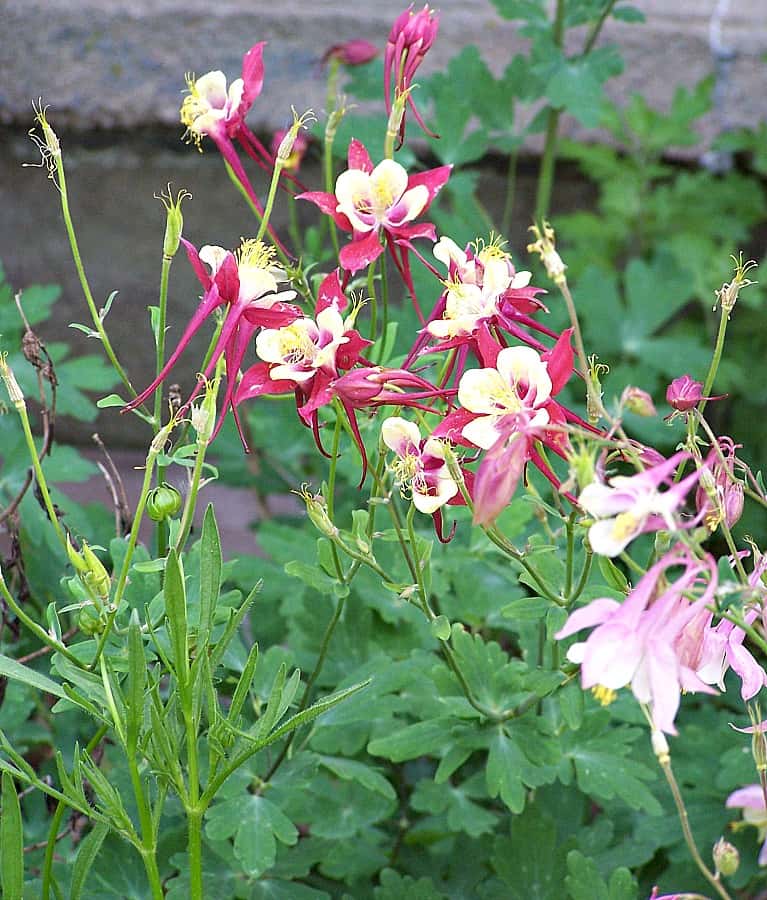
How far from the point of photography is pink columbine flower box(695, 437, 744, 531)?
65 cm

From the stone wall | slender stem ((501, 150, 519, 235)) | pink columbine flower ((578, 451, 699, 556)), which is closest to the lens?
pink columbine flower ((578, 451, 699, 556))

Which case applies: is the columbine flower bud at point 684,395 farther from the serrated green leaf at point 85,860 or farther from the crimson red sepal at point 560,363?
the serrated green leaf at point 85,860

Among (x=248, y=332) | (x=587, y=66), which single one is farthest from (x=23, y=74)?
(x=248, y=332)

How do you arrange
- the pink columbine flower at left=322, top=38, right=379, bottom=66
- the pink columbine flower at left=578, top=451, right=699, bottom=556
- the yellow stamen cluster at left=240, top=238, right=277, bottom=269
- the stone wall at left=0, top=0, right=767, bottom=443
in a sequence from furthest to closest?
the stone wall at left=0, top=0, right=767, bottom=443 < the pink columbine flower at left=322, top=38, right=379, bottom=66 < the yellow stamen cluster at left=240, top=238, right=277, bottom=269 < the pink columbine flower at left=578, top=451, right=699, bottom=556

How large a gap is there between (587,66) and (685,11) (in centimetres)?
74

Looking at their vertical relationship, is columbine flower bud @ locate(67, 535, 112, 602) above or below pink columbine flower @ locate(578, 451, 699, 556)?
below

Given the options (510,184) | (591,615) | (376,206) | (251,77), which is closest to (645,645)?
(591,615)

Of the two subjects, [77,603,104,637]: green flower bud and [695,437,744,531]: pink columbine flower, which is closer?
[695,437,744,531]: pink columbine flower

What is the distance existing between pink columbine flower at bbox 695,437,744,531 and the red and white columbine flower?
0.54ft

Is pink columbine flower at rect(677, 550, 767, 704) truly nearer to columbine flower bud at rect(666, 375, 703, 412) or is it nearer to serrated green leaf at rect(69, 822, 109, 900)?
columbine flower bud at rect(666, 375, 703, 412)

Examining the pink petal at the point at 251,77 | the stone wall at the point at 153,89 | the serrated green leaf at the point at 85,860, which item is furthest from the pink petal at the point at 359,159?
the stone wall at the point at 153,89

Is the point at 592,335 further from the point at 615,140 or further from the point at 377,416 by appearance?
the point at 377,416

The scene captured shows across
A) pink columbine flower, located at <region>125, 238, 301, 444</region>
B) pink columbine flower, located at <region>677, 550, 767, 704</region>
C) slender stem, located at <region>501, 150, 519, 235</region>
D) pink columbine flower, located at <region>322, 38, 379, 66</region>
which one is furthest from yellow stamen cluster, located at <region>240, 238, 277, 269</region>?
slender stem, located at <region>501, 150, 519, 235</region>

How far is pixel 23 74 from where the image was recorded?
82.0 inches
